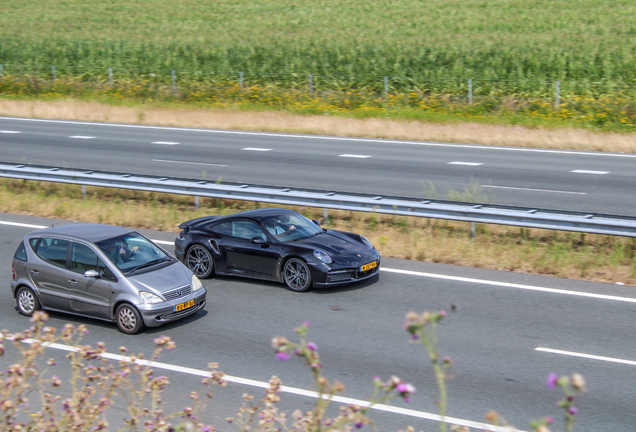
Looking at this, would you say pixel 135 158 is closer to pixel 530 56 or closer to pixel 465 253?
pixel 465 253

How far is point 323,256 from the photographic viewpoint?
11.8m

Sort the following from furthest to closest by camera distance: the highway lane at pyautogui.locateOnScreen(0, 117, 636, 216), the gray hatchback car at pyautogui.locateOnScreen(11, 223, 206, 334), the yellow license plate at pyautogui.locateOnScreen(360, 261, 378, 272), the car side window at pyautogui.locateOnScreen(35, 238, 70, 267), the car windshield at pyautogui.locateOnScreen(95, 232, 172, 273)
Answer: the highway lane at pyautogui.locateOnScreen(0, 117, 636, 216), the yellow license plate at pyautogui.locateOnScreen(360, 261, 378, 272), the car side window at pyautogui.locateOnScreen(35, 238, 70, 267), the car windshield at pyautogui.locateOnScreen(95, 232, 172, 273), the gray hatchback car at pyautogui.locateOnScreen(11, 223, 206, 334)

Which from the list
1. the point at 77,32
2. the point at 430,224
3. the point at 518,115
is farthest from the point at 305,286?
the point at 77,32

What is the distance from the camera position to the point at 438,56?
36.5 meters

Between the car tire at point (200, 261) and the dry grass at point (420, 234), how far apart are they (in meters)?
3.25

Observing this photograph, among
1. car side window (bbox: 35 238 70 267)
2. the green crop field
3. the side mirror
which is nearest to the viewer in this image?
the side mirror

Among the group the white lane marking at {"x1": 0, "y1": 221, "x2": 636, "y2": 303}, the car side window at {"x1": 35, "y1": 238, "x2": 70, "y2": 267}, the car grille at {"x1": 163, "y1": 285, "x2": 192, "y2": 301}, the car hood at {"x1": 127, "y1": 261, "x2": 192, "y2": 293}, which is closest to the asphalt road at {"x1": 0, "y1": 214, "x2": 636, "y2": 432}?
the white lane marking at {"x1": 0, "y1": 221, "x2": 636, "y2": 303}

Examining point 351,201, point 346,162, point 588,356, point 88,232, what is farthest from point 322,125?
point 588,356

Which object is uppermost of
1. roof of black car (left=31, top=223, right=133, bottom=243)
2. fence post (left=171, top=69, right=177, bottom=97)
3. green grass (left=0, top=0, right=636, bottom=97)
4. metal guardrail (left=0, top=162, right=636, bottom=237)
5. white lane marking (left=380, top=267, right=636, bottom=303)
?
green grass (left=0, top=0, right=636, bottom=97)

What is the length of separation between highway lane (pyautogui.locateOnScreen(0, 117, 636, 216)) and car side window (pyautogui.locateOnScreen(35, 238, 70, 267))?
8864mm

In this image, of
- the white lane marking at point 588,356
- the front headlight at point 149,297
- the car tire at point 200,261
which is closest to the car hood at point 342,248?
the car tire at point 200,261

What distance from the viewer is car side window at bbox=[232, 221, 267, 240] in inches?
495

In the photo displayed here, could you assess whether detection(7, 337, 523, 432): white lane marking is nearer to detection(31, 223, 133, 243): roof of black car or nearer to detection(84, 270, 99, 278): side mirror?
detection(84, 270, 99, 278): side mirror

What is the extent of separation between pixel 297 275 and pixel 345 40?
34805 millimetres
